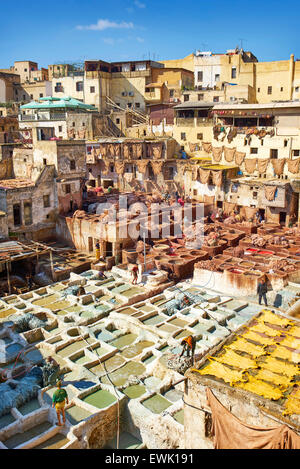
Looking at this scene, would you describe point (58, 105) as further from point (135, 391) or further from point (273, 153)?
point (135, 391)

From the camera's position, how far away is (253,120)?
1363 inches

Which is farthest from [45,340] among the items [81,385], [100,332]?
[81,385]

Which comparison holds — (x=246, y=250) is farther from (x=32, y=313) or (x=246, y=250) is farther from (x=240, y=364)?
(x=240, y=364)

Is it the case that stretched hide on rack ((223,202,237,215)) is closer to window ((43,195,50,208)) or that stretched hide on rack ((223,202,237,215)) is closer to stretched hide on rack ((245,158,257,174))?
stretched hide on rack ((245,158,257,174))

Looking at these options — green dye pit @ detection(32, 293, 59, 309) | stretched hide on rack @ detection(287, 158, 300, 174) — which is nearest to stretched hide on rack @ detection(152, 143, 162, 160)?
stretched hide on rack @ detection(287, 158, 300, 174)

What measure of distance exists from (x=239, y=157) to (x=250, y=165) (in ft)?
4.48

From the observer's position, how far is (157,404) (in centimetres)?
1241

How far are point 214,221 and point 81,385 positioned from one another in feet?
64.7

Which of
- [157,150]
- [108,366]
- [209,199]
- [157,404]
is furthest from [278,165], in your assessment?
[157,404]

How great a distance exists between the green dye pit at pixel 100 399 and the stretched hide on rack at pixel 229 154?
26.7 m

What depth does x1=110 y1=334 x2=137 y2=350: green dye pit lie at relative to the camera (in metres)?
16.1

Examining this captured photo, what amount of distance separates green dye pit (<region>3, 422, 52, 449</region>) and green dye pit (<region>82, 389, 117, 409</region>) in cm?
130

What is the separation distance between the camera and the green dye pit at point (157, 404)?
12164mm

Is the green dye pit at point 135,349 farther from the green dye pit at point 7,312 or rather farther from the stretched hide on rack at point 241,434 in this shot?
the stretched hide on rack at point 241,434
